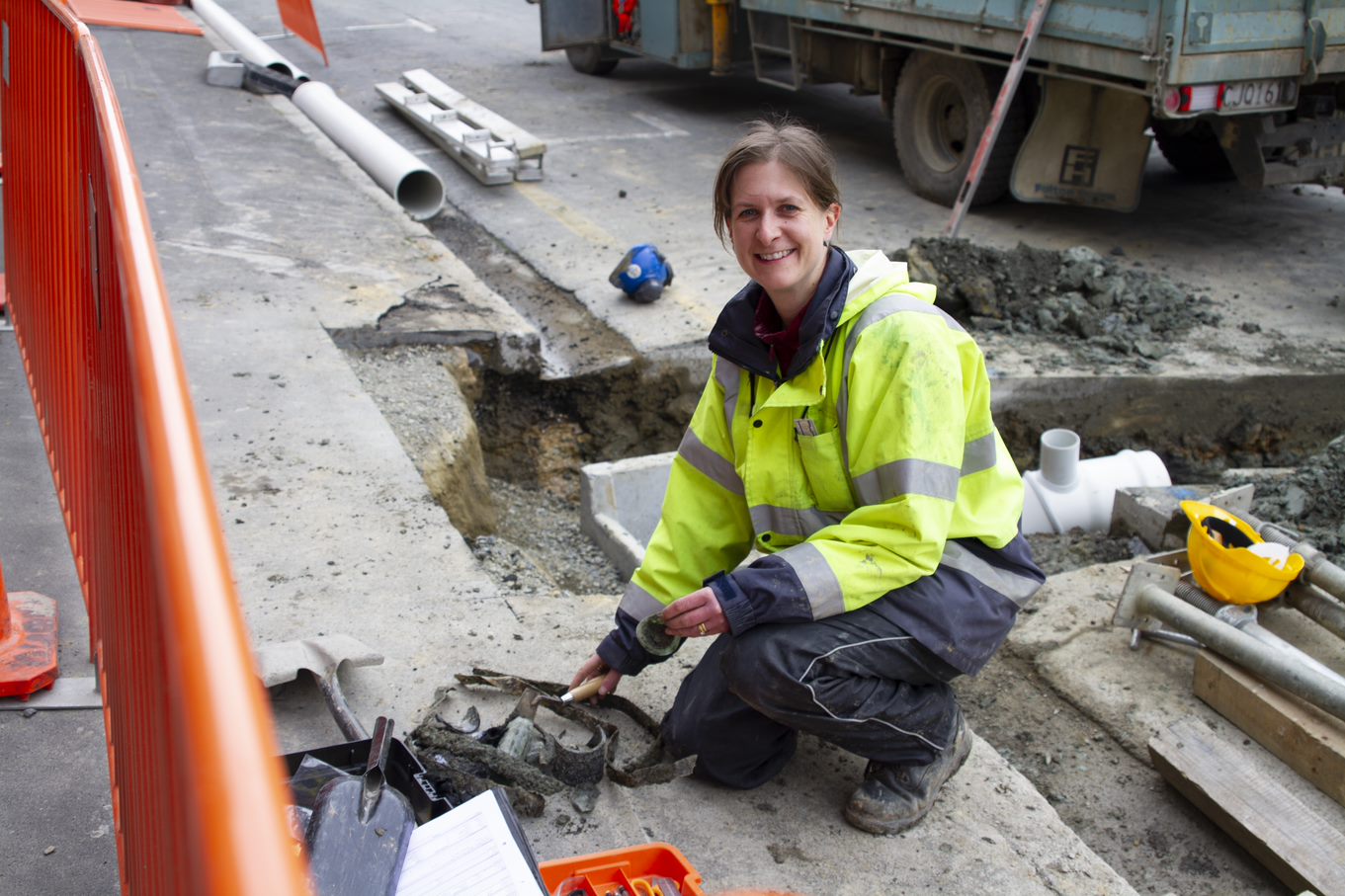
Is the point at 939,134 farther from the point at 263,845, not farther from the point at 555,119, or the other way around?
the point at 263,845

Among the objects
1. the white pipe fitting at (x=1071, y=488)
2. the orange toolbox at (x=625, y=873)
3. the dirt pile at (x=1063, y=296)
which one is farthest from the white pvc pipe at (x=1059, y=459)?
the orange toolbox at (x=625, y=873)

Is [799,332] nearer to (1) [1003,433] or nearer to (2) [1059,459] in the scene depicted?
(2) [1059,459]

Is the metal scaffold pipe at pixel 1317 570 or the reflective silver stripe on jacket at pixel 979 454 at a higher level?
the reflective silver stripe on jacket at pixel 979 454

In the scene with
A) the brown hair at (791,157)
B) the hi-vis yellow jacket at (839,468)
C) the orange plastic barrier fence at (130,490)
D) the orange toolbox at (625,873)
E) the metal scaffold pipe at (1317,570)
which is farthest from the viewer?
the metal scaffold pipe at (1317,570)

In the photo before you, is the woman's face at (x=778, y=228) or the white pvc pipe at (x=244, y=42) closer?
the woman's face at (x=778, y=228)

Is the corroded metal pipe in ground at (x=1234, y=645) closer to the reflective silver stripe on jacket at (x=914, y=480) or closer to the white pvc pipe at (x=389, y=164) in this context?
the reflective silver stripe on jacket at (x=914, y=480)

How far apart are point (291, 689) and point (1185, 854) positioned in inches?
90.6

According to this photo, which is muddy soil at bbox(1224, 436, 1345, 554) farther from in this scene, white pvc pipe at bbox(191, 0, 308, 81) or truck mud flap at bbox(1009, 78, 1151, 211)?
white pvc pipe at bbox(191, 0, 308, 81)

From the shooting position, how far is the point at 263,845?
25.9 inches

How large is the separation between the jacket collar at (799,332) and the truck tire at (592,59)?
410 inches

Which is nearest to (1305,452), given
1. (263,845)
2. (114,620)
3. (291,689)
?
(291,689)

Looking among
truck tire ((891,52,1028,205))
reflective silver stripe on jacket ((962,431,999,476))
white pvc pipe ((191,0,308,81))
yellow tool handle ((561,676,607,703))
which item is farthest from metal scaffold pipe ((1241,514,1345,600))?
white pvc pipe ((191,0,308,81))

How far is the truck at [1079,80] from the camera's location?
6543mm

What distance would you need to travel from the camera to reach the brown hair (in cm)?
243
